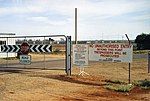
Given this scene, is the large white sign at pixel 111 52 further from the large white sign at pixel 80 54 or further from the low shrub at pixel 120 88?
the low shrub at pixel 120 88

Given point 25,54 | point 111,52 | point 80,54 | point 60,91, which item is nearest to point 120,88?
point 60,91

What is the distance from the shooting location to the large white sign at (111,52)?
15789 mm

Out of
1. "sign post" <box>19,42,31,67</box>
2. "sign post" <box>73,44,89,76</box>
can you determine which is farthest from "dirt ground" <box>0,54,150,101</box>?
"sign post" <box>19,42,31,67</box>

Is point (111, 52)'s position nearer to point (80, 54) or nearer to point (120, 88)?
point (80, 54)

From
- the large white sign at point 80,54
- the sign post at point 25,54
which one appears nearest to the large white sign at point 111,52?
the large white sign at point 80,54

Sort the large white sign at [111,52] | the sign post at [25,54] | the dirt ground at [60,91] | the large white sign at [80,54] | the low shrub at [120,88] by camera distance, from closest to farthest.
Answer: the dirt ground at [60,91]
the low shrub at [120,88]
the large white sign at [111,52]
the large white sign at [80,54]
the sign post at [25,54]

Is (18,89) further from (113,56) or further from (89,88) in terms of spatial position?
(113,56)

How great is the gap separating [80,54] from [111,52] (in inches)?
77.6

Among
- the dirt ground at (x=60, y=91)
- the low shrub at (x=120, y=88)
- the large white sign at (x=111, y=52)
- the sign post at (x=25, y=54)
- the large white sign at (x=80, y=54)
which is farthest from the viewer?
the sign post at (x=25, y=54)

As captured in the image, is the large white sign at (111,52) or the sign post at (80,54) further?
the sign post at (80,54)

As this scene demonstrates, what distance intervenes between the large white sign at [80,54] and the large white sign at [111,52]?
1.29 ft

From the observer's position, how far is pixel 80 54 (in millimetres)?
17797

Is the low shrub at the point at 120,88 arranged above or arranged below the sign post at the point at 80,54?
below

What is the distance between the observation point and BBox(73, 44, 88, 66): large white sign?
17.6 meters
